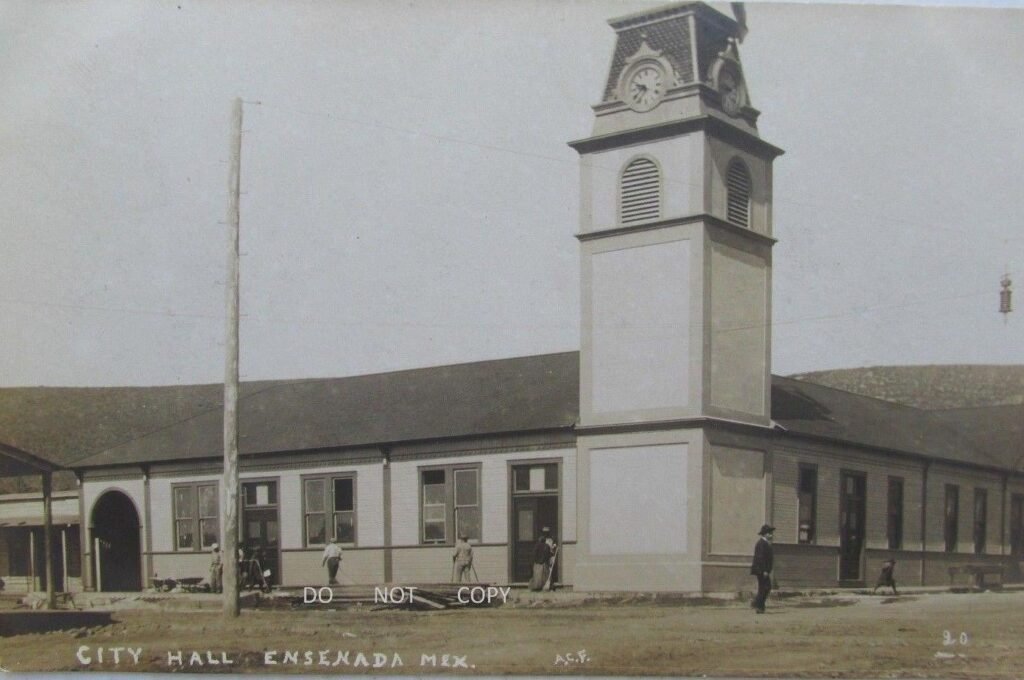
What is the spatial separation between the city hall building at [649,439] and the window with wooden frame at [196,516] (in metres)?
0.05

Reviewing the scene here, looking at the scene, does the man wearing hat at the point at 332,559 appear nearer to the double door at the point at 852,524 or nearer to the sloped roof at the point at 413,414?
the sloped roof at the point at 413,414

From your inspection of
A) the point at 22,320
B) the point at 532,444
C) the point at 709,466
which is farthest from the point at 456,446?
the point at 22,320

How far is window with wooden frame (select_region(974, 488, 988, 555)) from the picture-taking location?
1869 centimetres

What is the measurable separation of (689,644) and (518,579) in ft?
9.39

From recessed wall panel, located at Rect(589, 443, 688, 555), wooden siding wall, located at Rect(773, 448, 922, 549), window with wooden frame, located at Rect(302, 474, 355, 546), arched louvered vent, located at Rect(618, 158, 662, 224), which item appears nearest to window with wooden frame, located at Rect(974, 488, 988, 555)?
wooden siding wall, located at Rect(773, 448, 922, 549)

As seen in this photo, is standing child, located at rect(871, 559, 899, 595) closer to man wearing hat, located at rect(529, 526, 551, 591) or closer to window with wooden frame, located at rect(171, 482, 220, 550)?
man wearing hat, located at rect(529, 526, 551, 591)

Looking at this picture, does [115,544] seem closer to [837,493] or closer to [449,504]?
[449,504]

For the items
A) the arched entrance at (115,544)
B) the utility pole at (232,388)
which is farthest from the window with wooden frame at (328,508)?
the arched entrance at (115,544)

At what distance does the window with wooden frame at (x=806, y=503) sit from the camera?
18422mm

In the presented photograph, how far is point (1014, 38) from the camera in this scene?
16953 millimetres

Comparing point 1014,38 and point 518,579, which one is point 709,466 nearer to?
point 518,579

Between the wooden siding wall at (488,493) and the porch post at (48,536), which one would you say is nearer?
the wooden siding wall at (488,493)

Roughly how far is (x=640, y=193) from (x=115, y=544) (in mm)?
9636

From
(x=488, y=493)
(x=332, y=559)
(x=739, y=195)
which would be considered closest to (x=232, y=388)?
(x=332, y=559)
